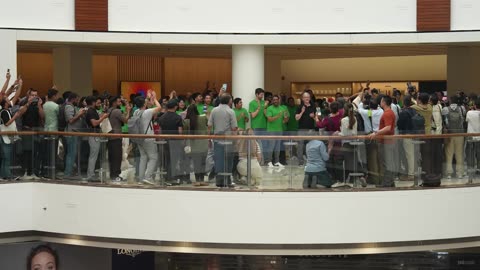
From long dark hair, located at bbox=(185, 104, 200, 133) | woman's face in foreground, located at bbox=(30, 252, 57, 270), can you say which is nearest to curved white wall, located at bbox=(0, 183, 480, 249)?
long dark hair, located at bbox=(185, 104, 200, 133)

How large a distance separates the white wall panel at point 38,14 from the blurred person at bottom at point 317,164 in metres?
7.86

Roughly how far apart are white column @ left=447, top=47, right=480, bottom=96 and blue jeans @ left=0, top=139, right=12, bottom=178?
39.0ft

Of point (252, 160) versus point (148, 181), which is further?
point (148, 181)

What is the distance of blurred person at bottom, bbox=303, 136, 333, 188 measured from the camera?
14.1m

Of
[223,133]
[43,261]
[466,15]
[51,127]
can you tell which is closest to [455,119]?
[223,133]

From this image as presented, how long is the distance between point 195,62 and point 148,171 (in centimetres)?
1522

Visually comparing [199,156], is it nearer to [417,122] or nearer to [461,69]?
[417,122]

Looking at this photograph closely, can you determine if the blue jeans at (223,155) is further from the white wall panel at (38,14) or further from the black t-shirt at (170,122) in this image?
the white wall panel at (38,14)

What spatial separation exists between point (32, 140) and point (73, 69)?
6898mm

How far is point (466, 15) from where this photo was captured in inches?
793

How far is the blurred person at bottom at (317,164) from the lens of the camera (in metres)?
14.1

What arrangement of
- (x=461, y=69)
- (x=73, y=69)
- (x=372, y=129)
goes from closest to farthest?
(x=372, y=129) < (x=73, y=69) < (x=461, y=69)

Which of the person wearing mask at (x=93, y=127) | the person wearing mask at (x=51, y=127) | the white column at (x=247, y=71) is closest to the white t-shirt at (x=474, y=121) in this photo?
the white column at (x=247, y=71)

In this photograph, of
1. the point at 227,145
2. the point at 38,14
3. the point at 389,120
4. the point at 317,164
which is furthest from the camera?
the point at 38,14
